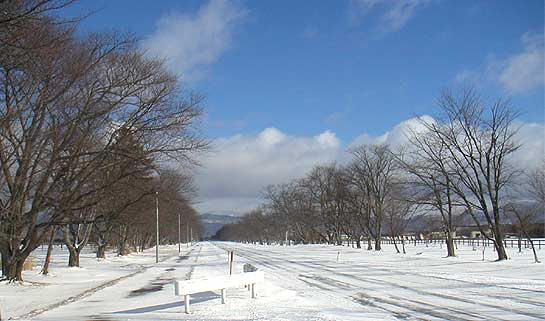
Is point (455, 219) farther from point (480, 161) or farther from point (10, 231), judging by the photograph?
point (10, 231)

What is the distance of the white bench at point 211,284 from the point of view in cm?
1417

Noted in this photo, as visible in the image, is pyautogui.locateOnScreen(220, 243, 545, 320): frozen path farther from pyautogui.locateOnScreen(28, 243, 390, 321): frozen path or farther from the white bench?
the white bench

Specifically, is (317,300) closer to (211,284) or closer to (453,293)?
(211,284)

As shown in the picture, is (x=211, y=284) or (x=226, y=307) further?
(x=226, y=307)

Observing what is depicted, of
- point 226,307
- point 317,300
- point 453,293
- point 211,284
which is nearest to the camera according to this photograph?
point 211,284

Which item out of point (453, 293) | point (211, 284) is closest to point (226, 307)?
point (211, 284)

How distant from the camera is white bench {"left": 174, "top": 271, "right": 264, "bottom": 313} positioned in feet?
46.5

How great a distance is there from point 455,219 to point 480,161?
11.1 meters

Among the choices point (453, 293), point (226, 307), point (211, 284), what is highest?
point (211, 284)

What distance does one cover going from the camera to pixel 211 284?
15.1 m

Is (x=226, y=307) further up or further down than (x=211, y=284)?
further down

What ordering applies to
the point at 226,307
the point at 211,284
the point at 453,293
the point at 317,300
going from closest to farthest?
the point at 211,284
the point at 226,307
the point at 317,300
the point at 453,293

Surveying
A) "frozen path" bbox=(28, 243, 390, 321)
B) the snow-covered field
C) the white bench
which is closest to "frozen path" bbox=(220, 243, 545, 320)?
the snow-covered field

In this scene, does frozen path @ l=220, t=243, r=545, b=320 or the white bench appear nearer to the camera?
frozen path @ l=220, t=243, r=545, b=320
